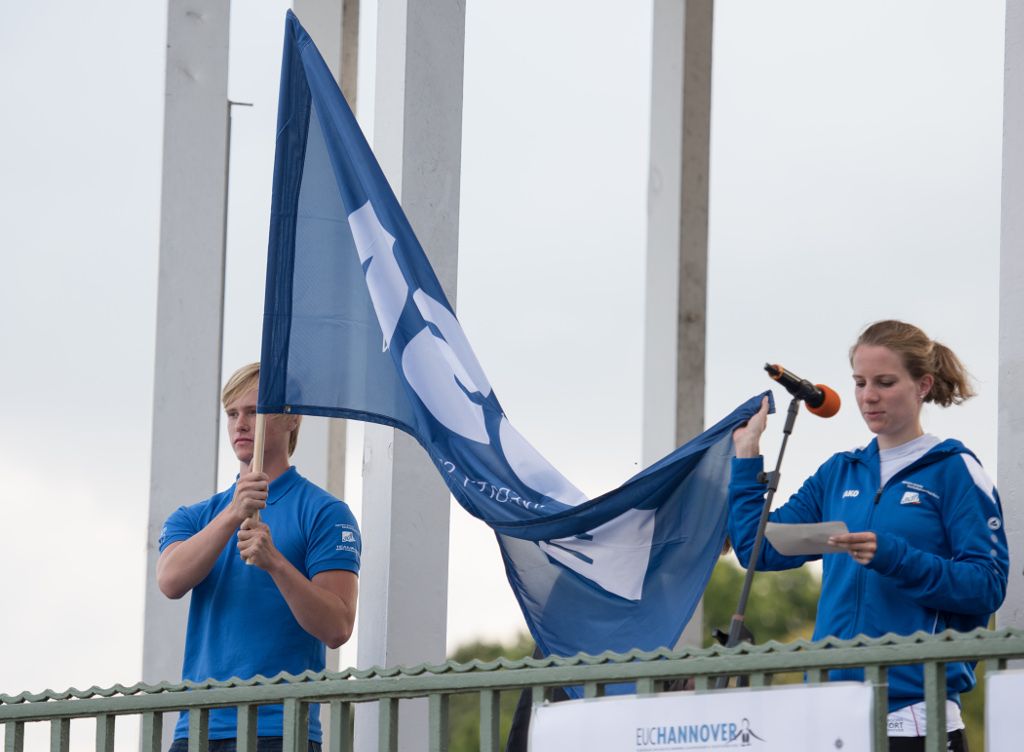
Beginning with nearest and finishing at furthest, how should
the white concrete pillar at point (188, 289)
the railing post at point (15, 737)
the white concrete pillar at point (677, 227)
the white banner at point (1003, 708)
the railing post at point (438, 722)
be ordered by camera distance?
the white banner at point (1003, 708), the railing post at point (438, 722), the railing post at point (15, 737), the white concrete pillar at point (188, 289), the white concrete pillar at point (677, 227)

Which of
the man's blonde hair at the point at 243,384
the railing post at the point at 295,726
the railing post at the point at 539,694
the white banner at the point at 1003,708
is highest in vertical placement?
the man's blonde hair at the point at 243,384

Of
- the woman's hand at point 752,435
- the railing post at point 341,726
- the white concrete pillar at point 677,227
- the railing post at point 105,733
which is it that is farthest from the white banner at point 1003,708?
the white concrete pillar at point 677,227

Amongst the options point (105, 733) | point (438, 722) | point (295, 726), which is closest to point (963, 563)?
point (438, 722)

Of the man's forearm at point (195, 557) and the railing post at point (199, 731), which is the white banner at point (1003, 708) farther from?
the man's forearm at point (195, 557)

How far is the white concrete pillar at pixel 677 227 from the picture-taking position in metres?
7.88

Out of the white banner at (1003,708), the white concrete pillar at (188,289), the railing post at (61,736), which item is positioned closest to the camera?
the white banner at (1003,708)

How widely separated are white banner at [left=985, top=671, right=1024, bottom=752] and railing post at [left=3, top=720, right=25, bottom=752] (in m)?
2.82

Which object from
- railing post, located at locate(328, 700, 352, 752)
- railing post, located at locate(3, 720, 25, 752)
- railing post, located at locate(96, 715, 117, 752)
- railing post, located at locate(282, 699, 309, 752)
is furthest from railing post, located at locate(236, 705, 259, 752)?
railing post, located at locate(3, 720, 25, 752)

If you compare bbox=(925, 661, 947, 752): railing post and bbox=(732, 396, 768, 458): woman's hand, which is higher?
bbox=(732, 396, 768, 458): woman's hand

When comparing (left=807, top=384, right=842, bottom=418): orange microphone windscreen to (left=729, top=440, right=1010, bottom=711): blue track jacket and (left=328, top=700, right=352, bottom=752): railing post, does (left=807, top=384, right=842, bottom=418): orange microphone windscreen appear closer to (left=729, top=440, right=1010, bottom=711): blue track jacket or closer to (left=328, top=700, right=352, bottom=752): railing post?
(left=729, top=440, right=1010, bottom=711): blue track jacket

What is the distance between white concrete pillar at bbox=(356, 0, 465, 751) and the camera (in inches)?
209

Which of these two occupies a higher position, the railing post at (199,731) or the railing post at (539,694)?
the railing post at (539,694)

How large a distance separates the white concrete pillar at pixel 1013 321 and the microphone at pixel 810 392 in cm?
49

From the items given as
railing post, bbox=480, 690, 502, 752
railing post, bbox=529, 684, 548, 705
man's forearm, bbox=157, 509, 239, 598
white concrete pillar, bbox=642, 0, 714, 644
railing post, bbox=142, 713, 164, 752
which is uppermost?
white concrete pillar, bbox=642, 0, 714, 644
